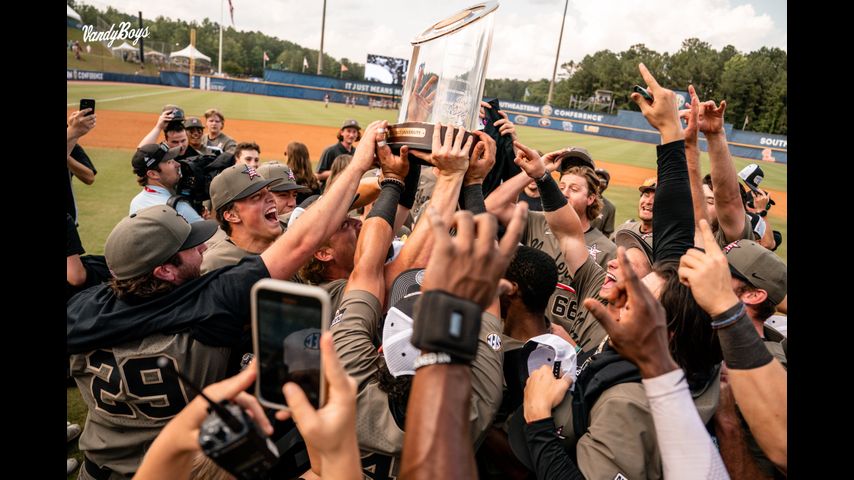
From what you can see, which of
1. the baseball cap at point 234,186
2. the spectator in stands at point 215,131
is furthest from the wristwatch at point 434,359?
the spectator in stands at point 215,131

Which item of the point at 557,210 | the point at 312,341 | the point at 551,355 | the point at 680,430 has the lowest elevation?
the point at 551,355

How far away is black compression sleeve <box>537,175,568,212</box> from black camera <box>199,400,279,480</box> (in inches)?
115

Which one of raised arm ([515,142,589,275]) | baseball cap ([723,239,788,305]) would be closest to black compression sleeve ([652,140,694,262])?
baseball cap ([723,239,788,305])

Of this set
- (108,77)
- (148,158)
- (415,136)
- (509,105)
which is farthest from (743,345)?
(108,77)

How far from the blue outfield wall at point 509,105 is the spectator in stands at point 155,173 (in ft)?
127

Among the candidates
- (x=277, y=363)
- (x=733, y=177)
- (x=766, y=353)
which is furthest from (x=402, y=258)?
(x=733, y=177)

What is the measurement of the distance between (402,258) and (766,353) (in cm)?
184

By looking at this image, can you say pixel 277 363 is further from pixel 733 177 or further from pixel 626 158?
pixel 626 158

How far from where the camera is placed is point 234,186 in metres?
3.98

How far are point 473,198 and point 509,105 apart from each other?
155 ft

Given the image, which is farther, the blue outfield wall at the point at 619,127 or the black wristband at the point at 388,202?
the blue outfield wall at the point at 619,127

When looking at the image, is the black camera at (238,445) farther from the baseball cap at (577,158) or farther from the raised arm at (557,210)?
the baseball cap at (577,158)

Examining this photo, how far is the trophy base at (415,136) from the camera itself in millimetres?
2848

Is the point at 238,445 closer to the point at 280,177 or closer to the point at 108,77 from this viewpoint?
the point at 280,177
